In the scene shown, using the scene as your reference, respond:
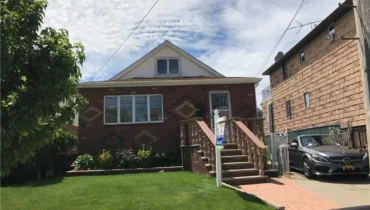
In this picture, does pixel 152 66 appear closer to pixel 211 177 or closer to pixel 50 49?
pixel 211 177

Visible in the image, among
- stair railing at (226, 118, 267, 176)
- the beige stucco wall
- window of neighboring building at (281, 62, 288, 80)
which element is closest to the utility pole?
stair railing at (226, 118, 267, 176)

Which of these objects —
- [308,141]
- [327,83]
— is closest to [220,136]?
[308,141]

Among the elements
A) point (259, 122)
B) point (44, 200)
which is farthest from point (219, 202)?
point (259, 122)

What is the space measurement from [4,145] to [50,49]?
4.07 feet

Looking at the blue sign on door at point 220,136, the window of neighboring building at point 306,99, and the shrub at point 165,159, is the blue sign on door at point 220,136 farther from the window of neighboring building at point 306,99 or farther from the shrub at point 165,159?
the window of neighboring building at point 306,99

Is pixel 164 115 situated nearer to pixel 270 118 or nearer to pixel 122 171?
pixel 122 171

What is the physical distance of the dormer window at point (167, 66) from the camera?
69.1ft

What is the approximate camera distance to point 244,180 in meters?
11.2

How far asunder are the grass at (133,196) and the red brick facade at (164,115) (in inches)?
227

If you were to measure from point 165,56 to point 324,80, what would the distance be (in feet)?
29.6

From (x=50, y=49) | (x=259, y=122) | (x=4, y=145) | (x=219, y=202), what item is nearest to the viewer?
(x=4, y=145)

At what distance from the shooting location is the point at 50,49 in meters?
4.23

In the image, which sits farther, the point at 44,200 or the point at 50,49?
the point at 44,200

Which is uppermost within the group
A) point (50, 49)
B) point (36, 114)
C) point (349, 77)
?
point (349, 77)
